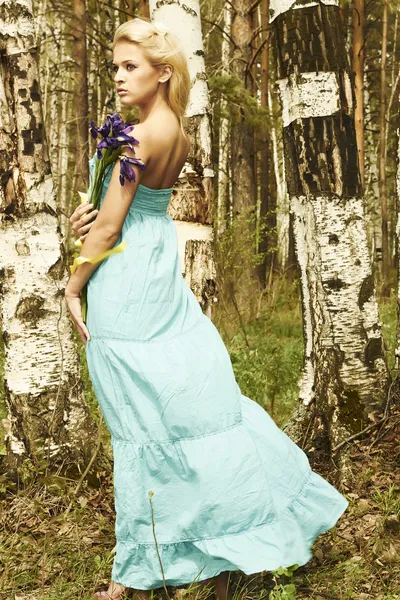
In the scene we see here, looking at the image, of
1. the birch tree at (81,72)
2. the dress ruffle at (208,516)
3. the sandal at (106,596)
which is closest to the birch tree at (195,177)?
the dress ruffle at (208,516)

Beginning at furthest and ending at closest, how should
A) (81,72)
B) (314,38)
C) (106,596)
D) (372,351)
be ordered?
1. (81,72)
2. (372,351)
3. (314,38)
4. (106,596)

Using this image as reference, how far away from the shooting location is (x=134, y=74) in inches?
112

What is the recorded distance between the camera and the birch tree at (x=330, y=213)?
4289mm

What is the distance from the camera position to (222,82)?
9.96 meters

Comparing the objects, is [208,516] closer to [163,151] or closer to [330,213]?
[163,151]

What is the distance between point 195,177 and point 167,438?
196 centimetres

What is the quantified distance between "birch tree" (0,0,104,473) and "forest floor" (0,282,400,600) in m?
0.25

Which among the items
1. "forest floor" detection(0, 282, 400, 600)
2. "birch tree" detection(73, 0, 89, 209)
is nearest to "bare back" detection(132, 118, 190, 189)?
"forest floor" detection(0, 282, 400, 600)

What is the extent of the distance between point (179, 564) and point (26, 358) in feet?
5.19

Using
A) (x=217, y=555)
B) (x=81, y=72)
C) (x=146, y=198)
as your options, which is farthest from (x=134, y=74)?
(x=81, y=72)

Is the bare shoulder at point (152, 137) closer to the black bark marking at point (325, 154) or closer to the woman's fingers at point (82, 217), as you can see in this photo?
the woman's fingers at point (82, 217)

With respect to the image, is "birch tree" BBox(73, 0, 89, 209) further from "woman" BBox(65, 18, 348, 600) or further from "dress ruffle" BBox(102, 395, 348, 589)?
"dress ruffle" BBox(102, 395, 348, 589)

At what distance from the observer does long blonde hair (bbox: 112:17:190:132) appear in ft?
9.16

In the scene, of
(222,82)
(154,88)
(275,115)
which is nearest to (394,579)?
(154,88)
